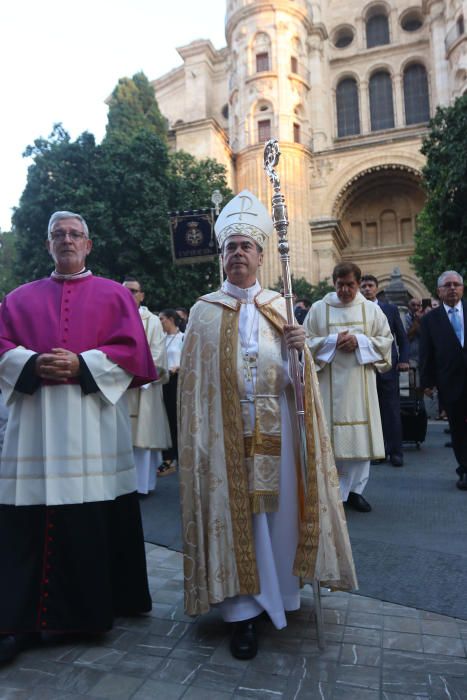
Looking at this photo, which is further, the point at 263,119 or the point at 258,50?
the point at 258,50

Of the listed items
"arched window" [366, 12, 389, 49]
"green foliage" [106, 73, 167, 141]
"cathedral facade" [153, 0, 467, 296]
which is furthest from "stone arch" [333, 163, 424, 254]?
"green foliage" [106, 73, 167, 141]

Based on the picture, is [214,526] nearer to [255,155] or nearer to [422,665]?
[422,665]

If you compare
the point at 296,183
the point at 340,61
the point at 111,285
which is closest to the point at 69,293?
the point at 111,285

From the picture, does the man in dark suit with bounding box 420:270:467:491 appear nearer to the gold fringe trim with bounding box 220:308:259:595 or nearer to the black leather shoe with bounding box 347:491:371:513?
the black leather shoe with bounding box 347:491:371:513

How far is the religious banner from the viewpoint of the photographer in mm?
12008

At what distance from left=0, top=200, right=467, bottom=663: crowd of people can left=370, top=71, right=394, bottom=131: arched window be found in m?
35.2

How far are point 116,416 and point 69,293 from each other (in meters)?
0.71

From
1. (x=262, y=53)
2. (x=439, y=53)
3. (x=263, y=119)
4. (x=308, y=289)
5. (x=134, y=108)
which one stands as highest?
(x=262, y=53)

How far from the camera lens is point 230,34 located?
32844mm

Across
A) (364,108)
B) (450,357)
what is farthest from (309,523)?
(364,108)

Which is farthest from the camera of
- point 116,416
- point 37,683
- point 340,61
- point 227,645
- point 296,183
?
point 340,61

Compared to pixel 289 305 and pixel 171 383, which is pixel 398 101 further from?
pixel 289 305

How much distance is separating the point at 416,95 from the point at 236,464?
37.0 m

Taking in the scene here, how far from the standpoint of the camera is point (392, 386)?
21.7 feet
